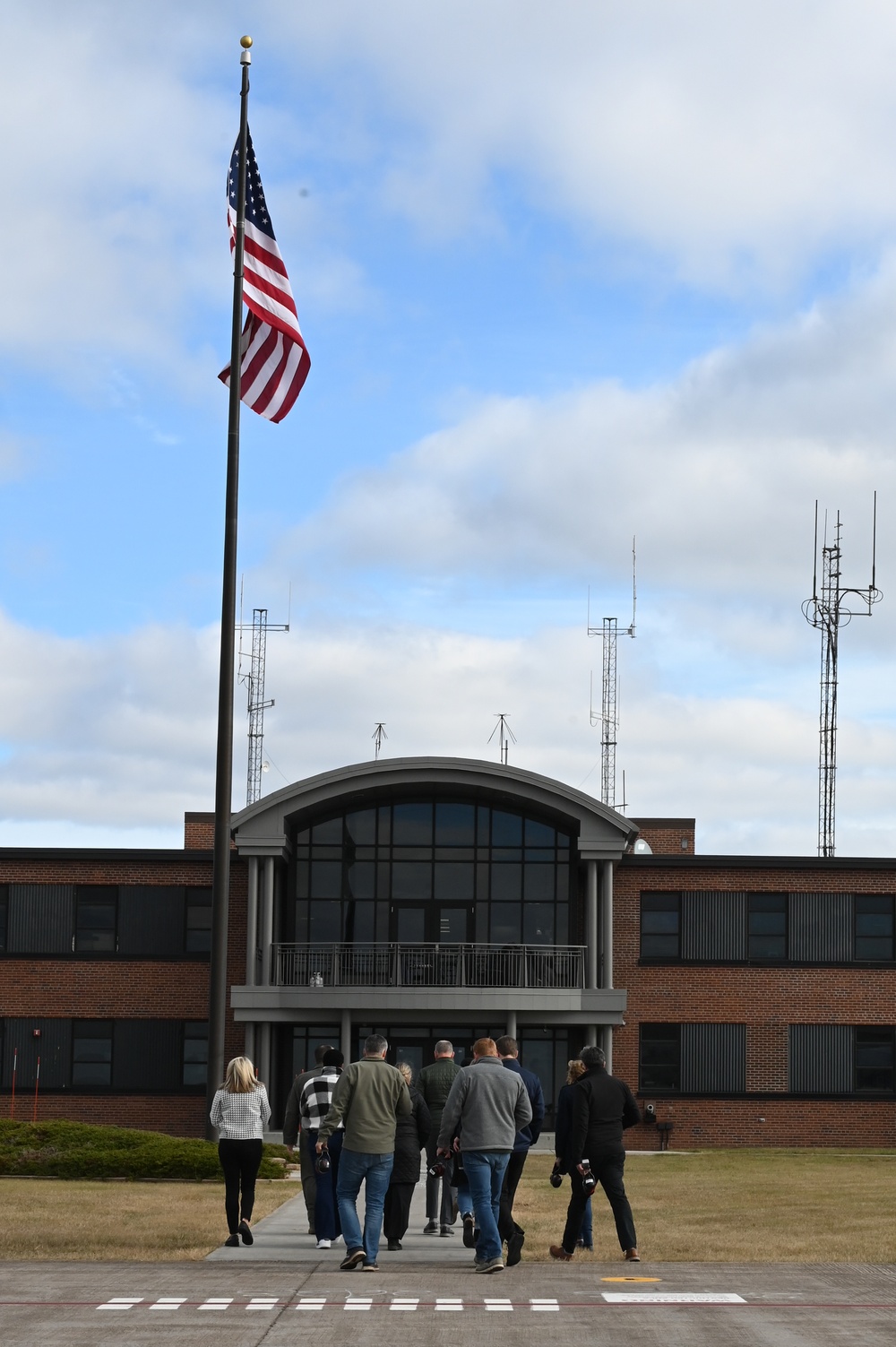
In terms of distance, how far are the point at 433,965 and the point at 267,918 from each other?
380 centimetres

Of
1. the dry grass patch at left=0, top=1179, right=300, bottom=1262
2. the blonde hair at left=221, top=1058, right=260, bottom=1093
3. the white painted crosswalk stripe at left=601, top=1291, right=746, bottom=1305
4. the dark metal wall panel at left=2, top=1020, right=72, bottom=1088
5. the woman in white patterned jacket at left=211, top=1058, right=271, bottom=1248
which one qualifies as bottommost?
the dark metal wall panel at left=2, top=1020, right=72, bottom=1088

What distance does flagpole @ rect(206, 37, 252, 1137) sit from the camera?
72.9 ft

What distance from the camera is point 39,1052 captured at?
126 ft

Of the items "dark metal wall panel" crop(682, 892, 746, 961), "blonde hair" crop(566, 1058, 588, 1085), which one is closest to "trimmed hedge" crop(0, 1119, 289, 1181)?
"blonde hair" crop(566, 1058, 588, 1085)

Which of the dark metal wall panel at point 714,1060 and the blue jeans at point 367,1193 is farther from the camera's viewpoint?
the dark metal wall panel at point 714,1060

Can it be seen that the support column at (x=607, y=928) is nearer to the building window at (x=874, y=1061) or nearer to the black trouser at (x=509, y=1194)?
the building window at (x=874, y=1061)

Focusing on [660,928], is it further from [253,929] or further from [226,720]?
[226,720]

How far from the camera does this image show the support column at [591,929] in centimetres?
3750

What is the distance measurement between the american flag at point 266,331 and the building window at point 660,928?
18.4 metres

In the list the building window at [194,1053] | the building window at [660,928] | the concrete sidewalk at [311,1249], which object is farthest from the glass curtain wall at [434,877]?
the concrete sidewalk at [311,1249]

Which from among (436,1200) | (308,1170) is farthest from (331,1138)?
(436,1200)

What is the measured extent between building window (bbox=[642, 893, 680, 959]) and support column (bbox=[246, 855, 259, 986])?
337 inches

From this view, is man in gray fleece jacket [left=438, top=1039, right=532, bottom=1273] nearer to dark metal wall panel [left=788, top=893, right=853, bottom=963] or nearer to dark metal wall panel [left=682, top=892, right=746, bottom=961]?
dark metal wall panel [left=682, top=892, right=746, bottom=961]

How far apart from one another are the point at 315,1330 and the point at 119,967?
2966cm
